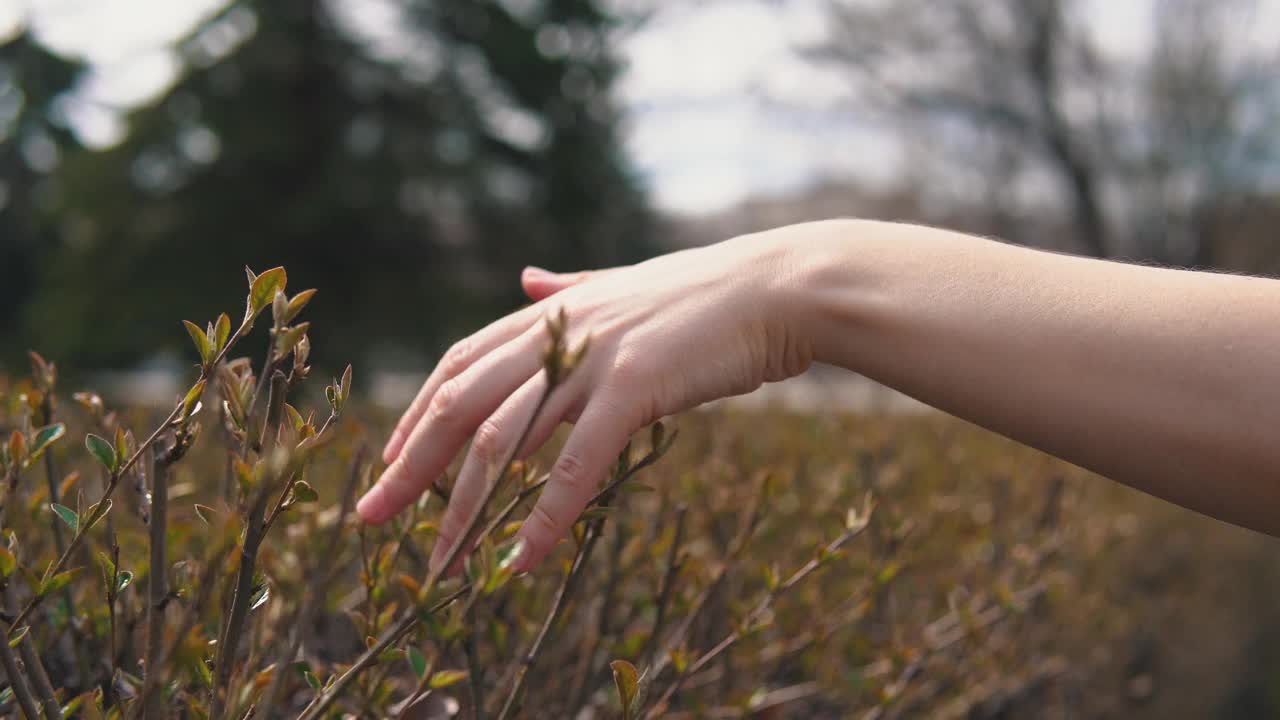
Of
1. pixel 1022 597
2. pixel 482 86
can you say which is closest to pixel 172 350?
pixel 482 86

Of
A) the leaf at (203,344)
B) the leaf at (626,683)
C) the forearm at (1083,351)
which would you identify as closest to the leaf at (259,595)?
the leaf at (203,344)

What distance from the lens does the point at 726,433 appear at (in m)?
2.80

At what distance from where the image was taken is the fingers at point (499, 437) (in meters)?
0.93

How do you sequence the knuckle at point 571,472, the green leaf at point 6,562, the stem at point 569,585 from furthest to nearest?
the stem at point 569,585 < the knuckle at point 571,472 < the green leaf at point 6,562

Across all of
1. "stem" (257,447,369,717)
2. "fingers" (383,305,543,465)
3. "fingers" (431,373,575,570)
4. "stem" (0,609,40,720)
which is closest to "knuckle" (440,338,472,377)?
"fingers" (383,305,543,465)

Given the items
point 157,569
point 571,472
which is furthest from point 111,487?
point 571,472

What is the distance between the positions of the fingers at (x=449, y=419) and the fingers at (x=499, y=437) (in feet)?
0.09

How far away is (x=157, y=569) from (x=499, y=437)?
307mm

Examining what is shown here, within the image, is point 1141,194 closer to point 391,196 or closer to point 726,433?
point 391,196

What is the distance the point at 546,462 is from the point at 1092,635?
148 centimetres

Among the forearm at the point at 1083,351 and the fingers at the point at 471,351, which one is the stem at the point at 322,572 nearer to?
the fingers at the point at 471,351

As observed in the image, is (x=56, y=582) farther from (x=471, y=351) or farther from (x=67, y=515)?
(x=471, y=351)

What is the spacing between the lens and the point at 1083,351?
3.33 feet

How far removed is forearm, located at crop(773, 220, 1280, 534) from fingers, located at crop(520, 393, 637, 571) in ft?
0.86
